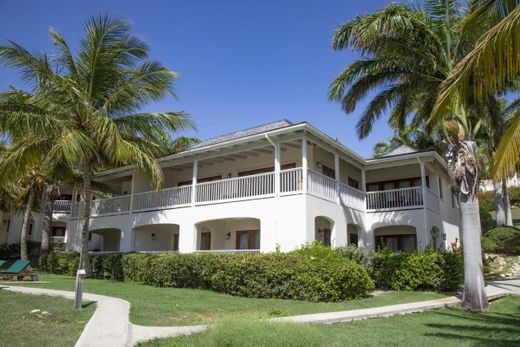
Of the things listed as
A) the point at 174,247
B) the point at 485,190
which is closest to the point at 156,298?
the point at 174,247

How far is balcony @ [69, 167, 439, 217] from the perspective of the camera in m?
17.5

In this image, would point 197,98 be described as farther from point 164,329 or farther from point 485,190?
point 485,190

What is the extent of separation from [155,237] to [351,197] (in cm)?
1131

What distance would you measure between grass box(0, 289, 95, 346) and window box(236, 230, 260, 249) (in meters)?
10.6

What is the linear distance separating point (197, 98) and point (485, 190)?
41.7 metres

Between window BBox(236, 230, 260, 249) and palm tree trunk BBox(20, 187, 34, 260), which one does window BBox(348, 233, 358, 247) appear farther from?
palm tree trunk BBox(20, 187, 34, 260)

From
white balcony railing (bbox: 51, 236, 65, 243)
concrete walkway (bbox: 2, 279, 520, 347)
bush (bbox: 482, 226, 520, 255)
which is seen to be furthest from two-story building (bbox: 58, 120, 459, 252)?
white balcony railing (bbox: 51, 236, 65, 243)

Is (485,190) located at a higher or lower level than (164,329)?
higher

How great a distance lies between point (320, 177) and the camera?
18.0m

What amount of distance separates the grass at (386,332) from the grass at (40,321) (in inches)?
64.5

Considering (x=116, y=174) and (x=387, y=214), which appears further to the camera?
(x=116, y=174)

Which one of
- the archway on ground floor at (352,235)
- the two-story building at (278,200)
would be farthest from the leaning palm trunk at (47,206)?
the archway on ground floor at (352,235)

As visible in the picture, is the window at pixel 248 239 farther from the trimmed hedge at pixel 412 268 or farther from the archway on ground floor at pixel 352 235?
Answer: the trimmed hedge at pixel 412 268

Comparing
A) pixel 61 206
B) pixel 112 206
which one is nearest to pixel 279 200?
pixel 112 206
